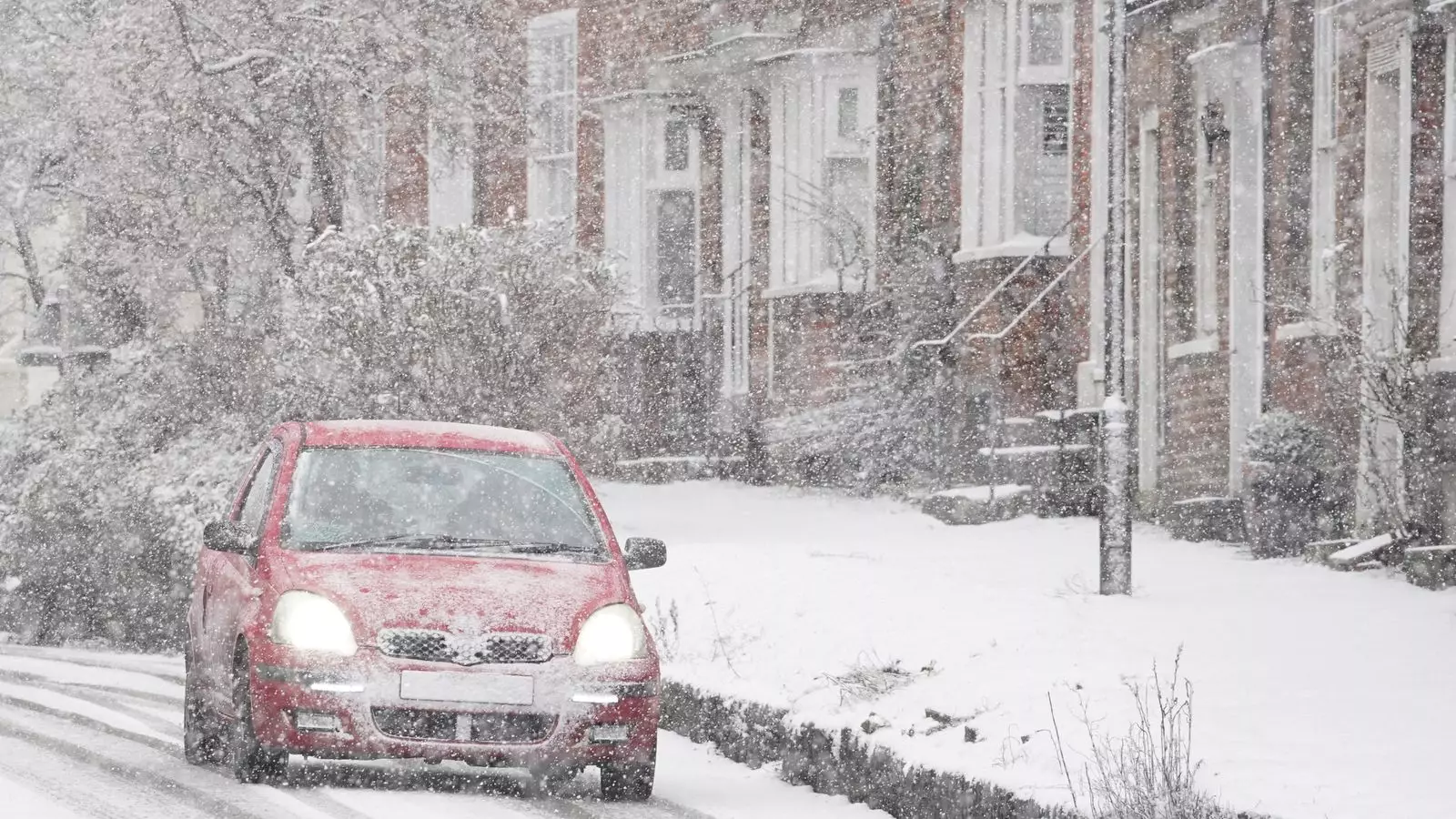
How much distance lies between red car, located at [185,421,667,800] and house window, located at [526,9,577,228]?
1897 centimetres

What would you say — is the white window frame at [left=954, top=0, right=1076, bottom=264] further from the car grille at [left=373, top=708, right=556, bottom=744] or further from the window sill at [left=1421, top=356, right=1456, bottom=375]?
the car grille at [left=373, top=708, right=556, bottom=744]

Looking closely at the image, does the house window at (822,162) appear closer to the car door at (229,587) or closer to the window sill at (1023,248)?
the window sill at (1023,248)

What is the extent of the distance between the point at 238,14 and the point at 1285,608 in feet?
46.4

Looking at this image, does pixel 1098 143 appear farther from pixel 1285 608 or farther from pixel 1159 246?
pixel 1285 608

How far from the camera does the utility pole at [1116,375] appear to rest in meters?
13.6

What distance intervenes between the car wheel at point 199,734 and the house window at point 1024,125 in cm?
1317

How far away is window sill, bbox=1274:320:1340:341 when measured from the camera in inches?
701

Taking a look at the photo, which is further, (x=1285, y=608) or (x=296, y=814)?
(x=1285, y=608)

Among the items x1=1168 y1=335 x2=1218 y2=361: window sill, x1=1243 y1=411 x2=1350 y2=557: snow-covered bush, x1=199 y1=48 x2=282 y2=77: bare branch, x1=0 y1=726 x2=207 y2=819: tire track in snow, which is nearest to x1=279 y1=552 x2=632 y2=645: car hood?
x1=0 y1=726 x2=207 y2=819: tire track in snow

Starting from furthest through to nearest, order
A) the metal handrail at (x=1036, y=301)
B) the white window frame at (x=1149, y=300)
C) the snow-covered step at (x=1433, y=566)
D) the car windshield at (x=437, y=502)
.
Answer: the white window frame at (x=1149, y=300), the metal handrail at (x=1036, y=301), the snow-covered step at (x=1433, y=566), the car windshield at (x=437, y=502)

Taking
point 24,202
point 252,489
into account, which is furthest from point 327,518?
point 24,202

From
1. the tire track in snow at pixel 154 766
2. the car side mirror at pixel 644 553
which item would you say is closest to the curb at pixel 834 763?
the car side mirror at pixel 644 553

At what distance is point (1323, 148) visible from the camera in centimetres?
1869

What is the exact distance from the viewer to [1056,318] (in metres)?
22.7
